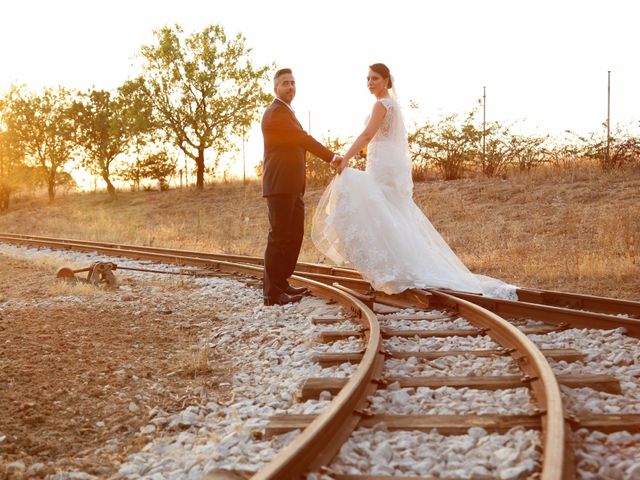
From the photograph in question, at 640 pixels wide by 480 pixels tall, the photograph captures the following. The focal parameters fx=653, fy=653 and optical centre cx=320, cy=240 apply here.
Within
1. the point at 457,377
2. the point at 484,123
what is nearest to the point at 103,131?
the point at 484,123

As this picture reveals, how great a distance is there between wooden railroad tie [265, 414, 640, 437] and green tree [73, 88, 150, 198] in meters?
33.6

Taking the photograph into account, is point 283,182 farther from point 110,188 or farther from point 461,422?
point 110,188

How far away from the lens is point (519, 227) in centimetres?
1367

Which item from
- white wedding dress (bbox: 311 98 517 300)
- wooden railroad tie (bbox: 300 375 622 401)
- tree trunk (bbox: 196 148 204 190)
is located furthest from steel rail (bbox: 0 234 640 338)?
tree trunk (bbox: 196 148 204 190)

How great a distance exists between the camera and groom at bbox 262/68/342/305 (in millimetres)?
6742

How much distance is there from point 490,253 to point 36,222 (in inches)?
1047

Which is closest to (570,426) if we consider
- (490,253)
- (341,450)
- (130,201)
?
(341,450)

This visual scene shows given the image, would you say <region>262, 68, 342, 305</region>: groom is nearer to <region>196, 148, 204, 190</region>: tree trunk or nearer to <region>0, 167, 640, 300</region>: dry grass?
<region>0, 167, 640, 300</region>: dry grass

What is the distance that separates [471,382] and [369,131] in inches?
151

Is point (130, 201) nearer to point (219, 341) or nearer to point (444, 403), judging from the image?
point (219, 341)

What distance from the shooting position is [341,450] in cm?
293

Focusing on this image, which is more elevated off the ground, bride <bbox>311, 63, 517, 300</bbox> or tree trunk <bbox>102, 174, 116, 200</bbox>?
tree trunk <bbox>102, 174, 116, 200</bbox>

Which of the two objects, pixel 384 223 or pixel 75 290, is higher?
pixel 384 223

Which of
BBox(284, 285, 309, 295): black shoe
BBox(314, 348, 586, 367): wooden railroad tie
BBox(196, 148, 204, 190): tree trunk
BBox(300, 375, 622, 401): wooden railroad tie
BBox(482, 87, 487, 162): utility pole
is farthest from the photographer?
BBox(196, 148, 204, 190): tree trunk
